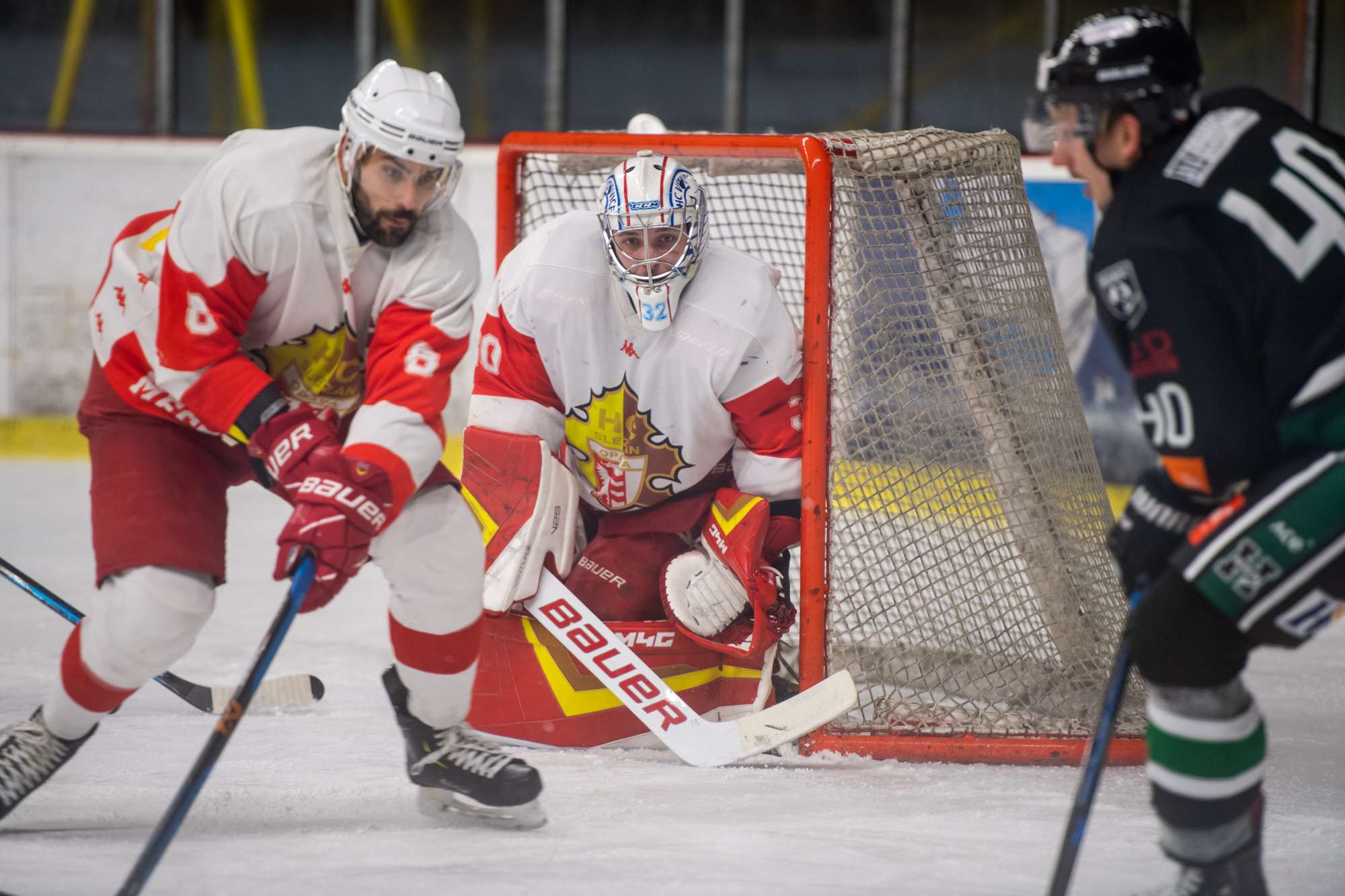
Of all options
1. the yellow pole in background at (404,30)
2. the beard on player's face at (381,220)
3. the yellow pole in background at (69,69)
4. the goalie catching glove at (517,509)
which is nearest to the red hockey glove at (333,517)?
the beard on player's face at (381,220)

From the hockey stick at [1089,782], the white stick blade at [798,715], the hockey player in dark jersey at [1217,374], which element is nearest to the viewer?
the hockey player in dark jersey at [1217,374]

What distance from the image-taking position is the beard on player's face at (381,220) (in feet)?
5.32

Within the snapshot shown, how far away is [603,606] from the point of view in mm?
2293

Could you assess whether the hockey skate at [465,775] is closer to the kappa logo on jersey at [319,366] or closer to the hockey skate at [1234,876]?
the kappa logo on jersey at [319,366]

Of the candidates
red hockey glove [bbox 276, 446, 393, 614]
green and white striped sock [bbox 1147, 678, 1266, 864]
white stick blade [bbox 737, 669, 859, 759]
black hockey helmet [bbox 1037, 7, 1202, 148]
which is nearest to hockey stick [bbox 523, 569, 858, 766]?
white stick blade [bbox 737, 669, 859, 759]

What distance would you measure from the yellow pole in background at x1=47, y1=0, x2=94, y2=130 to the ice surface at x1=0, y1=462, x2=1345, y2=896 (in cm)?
372

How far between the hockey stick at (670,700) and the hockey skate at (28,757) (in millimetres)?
767

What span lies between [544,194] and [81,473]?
2.63 metres

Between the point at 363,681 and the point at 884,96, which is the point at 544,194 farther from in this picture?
the point at 884,96

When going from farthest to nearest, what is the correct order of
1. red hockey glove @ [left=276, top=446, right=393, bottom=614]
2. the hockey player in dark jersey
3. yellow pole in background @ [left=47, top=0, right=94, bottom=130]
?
yellow pole in background @ [left=47, top=0, right=94, bottom=130] < red hockey glove @ [left=276, top=446, right=393, bottom=614] < the hockey player in dark jersey

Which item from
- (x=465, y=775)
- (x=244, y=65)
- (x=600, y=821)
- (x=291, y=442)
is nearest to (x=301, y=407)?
(x=291, y=442)

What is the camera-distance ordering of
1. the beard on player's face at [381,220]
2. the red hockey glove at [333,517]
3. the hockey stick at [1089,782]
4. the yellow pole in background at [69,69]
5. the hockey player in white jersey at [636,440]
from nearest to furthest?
1. the hockey stick at [1089,782]
2. the red hockey glove at [333,517]
3. the beard on player's face at [381,220]
4. the hockey player in white jersey at [636,440]
5. the yellow pole in background at [69,69]

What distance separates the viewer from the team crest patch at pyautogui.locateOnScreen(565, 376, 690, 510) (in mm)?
2223

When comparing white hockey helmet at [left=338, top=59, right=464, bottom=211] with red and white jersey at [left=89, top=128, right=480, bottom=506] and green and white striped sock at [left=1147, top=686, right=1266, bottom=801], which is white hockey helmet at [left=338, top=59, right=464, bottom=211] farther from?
green and white striped sock at [left=1147, top=686, right=1266, bottom=801]
